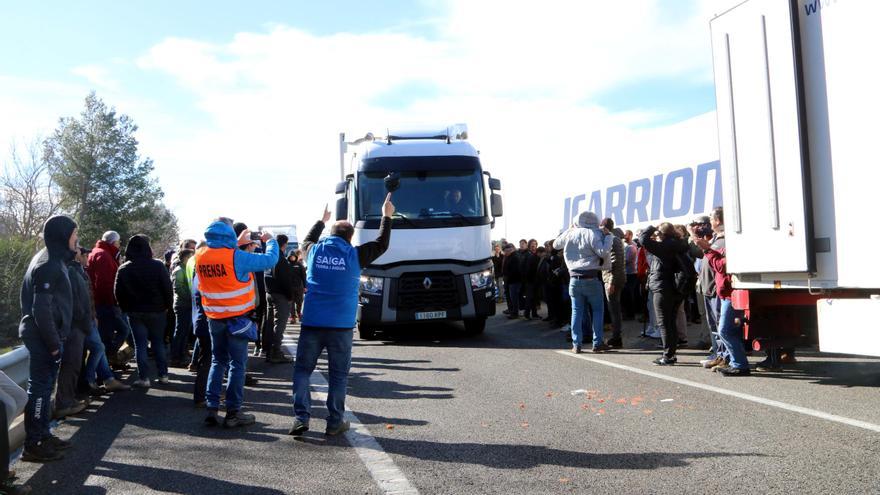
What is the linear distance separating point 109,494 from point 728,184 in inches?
211

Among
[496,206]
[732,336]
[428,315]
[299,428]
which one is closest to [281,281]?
[428,315]

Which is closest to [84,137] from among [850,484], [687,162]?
[687,162]

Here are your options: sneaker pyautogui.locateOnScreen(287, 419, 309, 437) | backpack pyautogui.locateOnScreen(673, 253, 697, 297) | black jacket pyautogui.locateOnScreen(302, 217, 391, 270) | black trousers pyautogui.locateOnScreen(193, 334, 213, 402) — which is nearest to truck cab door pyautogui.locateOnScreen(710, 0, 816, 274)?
black jacket pyautogui.locateOnScreen(302, 217, 391, 270)

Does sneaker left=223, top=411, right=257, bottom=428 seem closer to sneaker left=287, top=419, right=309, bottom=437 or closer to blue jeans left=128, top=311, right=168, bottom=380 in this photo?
sneaker left=287, top=419, right=309, bottom=437

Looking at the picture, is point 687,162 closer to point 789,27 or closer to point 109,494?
point 789,27

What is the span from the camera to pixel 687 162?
1733cm

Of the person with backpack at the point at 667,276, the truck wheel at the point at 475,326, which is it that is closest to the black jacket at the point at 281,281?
the truck wheel at the point at 475,326

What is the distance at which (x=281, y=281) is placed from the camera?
11.3 m

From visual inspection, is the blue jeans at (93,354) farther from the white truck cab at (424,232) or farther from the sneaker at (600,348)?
the sneaker at (600,348)

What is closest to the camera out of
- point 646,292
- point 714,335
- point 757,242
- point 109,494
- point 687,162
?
point 109,494

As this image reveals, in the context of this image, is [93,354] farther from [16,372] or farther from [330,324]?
[330,324]

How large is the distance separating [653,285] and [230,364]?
5750 millimetres

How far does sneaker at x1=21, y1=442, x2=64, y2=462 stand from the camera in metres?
5.76

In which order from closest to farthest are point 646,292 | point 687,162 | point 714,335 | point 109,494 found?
1. point 109,494
2. point 714,335
3. point 646,292
4. point 687,162
